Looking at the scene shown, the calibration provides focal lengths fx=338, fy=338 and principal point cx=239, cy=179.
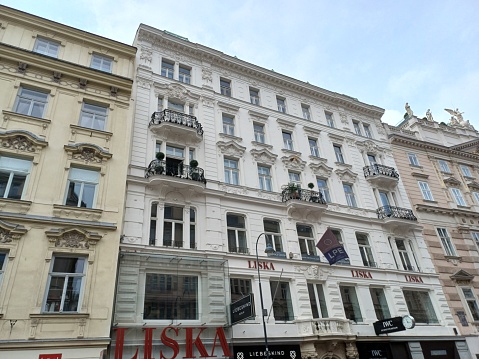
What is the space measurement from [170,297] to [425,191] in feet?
72.0

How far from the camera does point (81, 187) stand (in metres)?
14.6

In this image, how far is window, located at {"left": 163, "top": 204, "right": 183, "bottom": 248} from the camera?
52.3ft

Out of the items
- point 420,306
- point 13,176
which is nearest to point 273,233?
point 420,306

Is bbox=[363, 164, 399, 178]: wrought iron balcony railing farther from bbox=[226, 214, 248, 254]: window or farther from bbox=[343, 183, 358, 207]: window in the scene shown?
bbox=[226, 214, 248, 254]: window

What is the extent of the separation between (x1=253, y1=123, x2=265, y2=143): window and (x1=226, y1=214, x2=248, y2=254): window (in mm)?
6271

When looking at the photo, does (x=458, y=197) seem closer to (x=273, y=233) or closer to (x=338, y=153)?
(x=338, y=153)

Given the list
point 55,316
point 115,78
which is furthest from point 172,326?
point 115,78

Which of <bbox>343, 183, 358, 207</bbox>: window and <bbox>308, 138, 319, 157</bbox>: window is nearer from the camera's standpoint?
<bbox>343, 183, 358, 207</bbox>: window

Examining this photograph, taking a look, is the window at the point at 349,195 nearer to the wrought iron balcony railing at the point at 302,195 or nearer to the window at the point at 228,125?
the wrought iron balcony railing at the point at 302,195

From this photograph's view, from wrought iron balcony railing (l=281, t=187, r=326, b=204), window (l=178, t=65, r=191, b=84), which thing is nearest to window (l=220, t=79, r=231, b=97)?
window (l=178, t=65, r=191, b=84)

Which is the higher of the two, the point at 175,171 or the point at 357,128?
the point at 357,128

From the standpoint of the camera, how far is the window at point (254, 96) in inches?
962

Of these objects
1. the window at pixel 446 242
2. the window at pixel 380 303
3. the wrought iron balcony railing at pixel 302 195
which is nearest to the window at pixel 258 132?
the wrought iron balcony railing at pixel 302 195

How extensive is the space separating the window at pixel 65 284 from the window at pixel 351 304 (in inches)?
520
